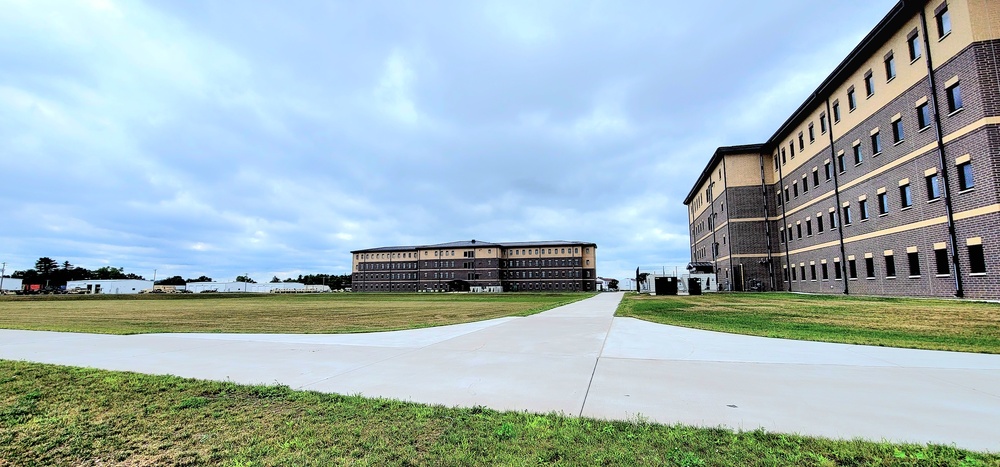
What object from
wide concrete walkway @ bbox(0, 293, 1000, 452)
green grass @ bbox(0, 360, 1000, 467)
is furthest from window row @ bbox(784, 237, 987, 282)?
green grass @ bbox(0, 360, 1000, 467)

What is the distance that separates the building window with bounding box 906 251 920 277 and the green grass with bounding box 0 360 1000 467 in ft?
89.1

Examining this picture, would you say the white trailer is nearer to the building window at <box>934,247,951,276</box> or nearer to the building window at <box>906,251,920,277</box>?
the building window at <box>906,251,920,277</box>

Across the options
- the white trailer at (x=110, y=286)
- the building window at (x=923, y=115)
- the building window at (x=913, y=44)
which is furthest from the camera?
the white trailer at (x=110, y=286)

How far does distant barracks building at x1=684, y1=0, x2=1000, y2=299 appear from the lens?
1877 centimetres

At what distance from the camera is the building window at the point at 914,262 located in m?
23.1

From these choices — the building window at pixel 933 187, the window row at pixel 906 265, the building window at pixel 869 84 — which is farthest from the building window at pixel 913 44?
the window row at pixel 906 265

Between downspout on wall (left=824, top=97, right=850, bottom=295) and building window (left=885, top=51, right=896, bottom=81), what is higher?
building window (left=885, top=51, right=896, bottom=81)

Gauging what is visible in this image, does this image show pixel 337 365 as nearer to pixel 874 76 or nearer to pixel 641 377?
pixel 641 377

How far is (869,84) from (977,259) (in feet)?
43.6

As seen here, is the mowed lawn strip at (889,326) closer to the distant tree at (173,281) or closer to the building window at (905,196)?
the building window at (905,196)

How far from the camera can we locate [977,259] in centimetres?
1931

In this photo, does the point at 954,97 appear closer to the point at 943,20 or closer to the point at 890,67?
the point at 943,20

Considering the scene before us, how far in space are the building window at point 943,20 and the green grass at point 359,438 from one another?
26.9m

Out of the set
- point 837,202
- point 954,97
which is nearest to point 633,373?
point 954,97
